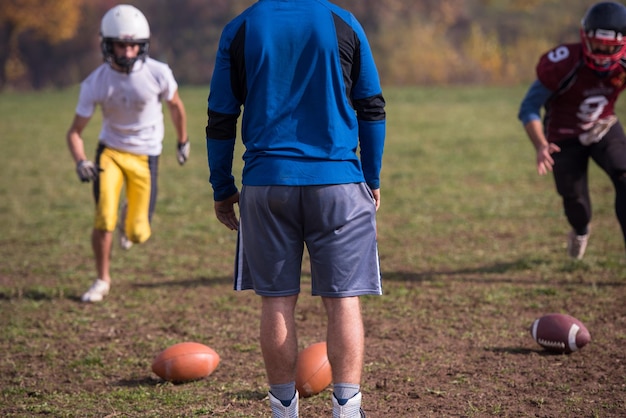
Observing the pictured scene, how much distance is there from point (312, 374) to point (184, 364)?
31.2 inches

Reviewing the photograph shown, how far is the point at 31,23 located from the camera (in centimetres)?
4512

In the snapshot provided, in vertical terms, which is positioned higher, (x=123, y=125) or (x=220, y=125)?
(x=220, y=125)

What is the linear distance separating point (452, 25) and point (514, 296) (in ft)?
158

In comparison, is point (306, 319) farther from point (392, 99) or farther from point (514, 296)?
point (392, 99)

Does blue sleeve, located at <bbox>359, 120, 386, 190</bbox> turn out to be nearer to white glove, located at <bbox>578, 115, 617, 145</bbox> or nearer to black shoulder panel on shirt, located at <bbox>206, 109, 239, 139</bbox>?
black shoulder panel on shirt, located at <bbox>206, 109, 239, 139</bbox>

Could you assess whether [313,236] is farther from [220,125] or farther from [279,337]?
[220,125]

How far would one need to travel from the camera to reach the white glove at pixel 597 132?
689 cm

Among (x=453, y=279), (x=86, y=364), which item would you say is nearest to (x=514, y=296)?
(x=453, y=279)

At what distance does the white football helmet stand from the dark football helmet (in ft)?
10.6

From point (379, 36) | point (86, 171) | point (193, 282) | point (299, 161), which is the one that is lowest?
point (379, 36)

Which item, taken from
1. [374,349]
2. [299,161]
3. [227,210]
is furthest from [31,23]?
[299,161]

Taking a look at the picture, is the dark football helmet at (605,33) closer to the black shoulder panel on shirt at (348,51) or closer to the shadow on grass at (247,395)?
the black shoulder panel on shirt at (348,51)

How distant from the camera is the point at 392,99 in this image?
1073 inches

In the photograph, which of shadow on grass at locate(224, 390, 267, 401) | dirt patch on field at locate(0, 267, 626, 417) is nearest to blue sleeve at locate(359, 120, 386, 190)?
dirt patch on field at locate(0, 267, 626, 417)
